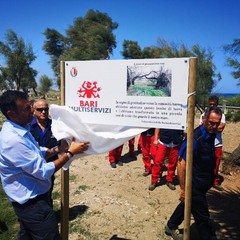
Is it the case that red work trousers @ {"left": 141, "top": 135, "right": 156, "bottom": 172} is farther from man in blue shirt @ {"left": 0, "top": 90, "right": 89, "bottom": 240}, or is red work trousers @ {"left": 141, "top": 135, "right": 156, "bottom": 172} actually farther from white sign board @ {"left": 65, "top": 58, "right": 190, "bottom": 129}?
man in blue shirt @ {"left": 0, "top": 90, "right": 89, "bottom": 240}

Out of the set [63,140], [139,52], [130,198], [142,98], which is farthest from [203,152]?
[139,52]

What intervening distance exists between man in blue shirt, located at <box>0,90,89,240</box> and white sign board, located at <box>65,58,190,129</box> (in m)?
0.58

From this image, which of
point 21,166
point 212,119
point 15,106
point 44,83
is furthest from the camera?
point 44,83

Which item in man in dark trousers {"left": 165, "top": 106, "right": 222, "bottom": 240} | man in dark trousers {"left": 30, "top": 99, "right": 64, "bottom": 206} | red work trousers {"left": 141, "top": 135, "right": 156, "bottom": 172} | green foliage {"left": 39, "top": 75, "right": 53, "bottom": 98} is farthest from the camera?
green foliage {"left": 39, "top": 75, "right": 53, "bottom": 98}

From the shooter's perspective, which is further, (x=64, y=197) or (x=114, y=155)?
(x=114, y=155)

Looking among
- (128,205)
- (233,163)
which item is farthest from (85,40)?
(128,205)

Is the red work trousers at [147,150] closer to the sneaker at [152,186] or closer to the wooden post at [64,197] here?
the sneaker at [152,186]

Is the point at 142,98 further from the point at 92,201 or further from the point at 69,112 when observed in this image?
the point at 92,201

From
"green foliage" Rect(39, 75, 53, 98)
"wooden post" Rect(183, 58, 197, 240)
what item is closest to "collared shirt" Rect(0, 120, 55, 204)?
"wooden post" Rect(183, 58, 197, 240)

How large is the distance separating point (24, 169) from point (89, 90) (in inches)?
41.5

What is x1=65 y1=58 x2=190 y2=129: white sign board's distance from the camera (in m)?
2.66

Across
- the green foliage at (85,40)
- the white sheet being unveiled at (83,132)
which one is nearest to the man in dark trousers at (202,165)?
the white sheet being unveiled at (83,132)

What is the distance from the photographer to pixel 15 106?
2496mm

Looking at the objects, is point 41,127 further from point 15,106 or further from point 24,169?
point 24,169
